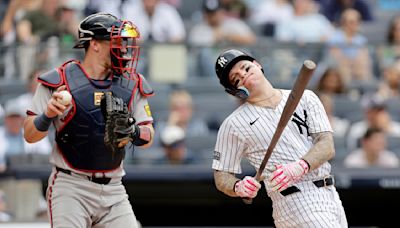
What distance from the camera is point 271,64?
10.5m

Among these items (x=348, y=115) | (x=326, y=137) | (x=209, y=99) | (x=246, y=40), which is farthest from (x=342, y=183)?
(x=326, y=137)

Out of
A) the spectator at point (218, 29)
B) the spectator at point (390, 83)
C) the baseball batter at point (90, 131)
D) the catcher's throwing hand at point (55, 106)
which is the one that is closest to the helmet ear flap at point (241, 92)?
the baseball batter at point (90, 131)

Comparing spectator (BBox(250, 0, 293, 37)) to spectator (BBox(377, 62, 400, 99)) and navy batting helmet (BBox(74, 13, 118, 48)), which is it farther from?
navy batting helmet (BBox(74, 13, 118, 48))

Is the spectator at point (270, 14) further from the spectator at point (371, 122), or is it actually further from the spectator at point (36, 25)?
the spectator at point (36, 25)

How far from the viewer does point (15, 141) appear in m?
9.88

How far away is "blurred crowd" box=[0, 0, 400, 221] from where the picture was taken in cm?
1007

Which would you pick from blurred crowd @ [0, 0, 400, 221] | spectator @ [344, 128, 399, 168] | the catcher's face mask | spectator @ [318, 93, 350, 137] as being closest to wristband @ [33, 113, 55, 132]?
the catcher's face mask

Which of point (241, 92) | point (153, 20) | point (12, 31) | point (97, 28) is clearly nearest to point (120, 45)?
point (97, 28)

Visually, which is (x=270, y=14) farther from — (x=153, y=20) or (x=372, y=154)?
(x=372, y=154)

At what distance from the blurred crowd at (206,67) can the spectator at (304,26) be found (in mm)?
12

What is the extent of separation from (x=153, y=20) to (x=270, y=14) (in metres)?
1.61

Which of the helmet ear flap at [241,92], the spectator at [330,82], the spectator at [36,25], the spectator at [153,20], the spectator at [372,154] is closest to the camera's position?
the helmet ear flap at [241,92]

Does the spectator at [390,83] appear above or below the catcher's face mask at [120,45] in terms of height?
below

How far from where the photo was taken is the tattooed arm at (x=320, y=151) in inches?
215
